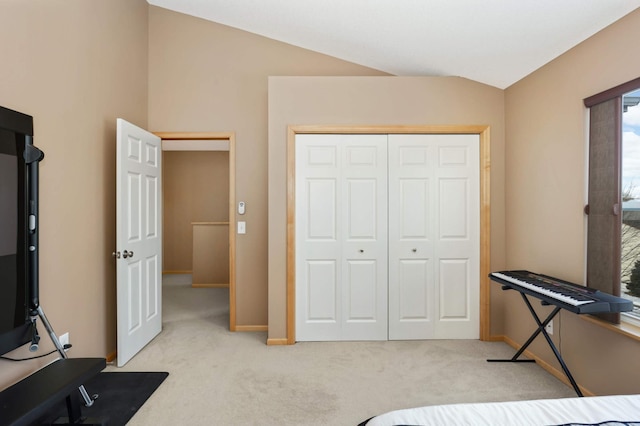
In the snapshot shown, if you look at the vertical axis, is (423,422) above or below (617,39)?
below

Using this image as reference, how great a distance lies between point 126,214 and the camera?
115 inches

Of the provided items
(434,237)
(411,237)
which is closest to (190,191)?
(411,237)

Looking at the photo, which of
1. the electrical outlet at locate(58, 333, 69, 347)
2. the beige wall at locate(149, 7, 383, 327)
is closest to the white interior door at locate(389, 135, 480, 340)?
the beige wall at locate(149, 7, 383, 327)

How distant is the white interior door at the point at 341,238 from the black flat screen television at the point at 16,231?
2002 millimetres

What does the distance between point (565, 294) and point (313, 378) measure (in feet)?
5.90

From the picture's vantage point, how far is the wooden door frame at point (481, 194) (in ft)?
10.9

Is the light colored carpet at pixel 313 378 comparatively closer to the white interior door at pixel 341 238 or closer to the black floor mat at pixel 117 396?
the black floor mat at pixel 117 396

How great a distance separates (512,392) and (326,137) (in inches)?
99.7

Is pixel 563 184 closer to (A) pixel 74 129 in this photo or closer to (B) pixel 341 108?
(B) pixel 341 108

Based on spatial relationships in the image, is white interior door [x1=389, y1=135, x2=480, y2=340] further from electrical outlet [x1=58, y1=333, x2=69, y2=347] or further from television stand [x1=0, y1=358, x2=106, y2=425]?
electrical outlet [x1=58, y1=333, x2=69, y2=347]

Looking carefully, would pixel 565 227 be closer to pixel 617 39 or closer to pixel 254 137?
pixel 617 39

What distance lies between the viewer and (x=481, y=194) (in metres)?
3.40

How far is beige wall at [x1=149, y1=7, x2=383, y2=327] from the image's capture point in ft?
12.2

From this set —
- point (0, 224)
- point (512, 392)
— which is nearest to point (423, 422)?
→ point (512, 392)
